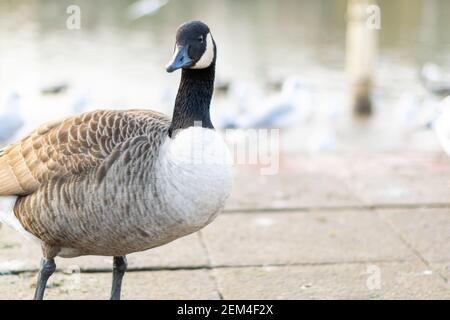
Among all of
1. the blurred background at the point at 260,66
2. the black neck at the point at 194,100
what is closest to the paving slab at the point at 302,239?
the black neck at the point at 194,100

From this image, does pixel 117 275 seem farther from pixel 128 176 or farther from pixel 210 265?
pixel 210 265

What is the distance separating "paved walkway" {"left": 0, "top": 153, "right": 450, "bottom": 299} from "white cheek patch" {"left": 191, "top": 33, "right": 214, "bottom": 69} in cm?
151

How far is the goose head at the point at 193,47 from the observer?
3.91m

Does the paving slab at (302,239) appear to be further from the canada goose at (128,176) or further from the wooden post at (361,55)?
the wooden post at (361,55)

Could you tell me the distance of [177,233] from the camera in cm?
397

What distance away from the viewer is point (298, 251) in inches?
214

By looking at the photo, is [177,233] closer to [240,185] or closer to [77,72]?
[240,185]

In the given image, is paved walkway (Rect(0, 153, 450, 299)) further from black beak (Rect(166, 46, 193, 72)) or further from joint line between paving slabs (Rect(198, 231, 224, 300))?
black beak (Rect(166, 46, 193, 72))

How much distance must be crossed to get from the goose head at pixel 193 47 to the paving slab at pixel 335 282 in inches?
61.1

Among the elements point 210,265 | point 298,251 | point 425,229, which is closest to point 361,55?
point 425,229

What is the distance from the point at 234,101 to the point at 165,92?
1.22 meters

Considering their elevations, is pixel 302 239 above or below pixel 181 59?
below

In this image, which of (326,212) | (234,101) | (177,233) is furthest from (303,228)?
(234,101)

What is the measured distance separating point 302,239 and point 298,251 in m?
0.24
